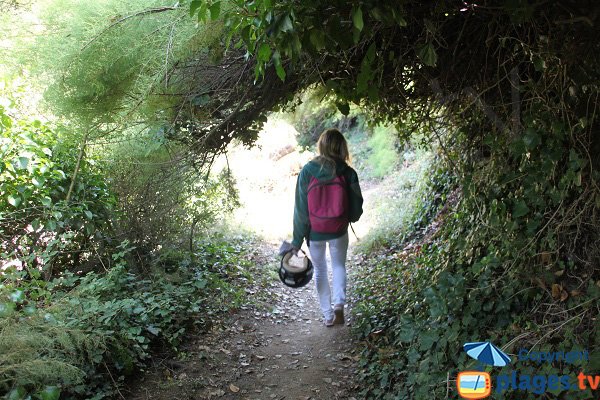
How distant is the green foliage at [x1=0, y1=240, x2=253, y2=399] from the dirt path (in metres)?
0.23

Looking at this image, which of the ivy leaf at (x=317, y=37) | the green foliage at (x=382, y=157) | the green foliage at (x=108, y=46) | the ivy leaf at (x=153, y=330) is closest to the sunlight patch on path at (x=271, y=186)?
the green foliage at (x=382, y=157)

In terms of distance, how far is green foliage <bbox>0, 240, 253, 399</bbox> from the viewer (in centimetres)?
304

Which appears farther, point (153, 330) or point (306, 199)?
point (306, 199)

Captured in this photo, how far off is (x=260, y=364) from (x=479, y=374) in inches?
90.2

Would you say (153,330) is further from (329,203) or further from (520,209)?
(520,209)

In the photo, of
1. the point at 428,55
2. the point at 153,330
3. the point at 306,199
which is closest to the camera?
the point at 428,55

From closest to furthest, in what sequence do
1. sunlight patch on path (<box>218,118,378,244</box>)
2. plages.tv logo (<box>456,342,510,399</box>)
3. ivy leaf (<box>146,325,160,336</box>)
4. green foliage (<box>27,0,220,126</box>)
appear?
plages.tv logo (<box>456,342,510,399</box>)
green foliage (<box>27,0,220,126</box>)
ivy leaf (<box>146,325,160,336</box>)
sunlight patch on path (<box>218,118,378,244</box>)

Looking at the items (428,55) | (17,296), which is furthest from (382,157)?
(17,296)

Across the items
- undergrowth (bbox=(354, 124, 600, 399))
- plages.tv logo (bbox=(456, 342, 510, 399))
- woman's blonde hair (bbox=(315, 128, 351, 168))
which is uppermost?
woman's blonde hair (bbox=(315, 128, 351, 168))

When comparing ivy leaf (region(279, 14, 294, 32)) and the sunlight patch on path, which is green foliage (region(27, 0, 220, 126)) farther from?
the sunlight patch on path

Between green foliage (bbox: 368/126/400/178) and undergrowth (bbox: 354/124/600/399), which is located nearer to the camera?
Answer: undergrowth (bbox: 354/124/600/399)

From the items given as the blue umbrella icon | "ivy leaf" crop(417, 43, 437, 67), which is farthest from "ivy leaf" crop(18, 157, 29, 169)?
the blue umbrella icon

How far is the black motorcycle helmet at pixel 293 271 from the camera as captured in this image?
472cm

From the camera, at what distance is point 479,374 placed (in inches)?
112
